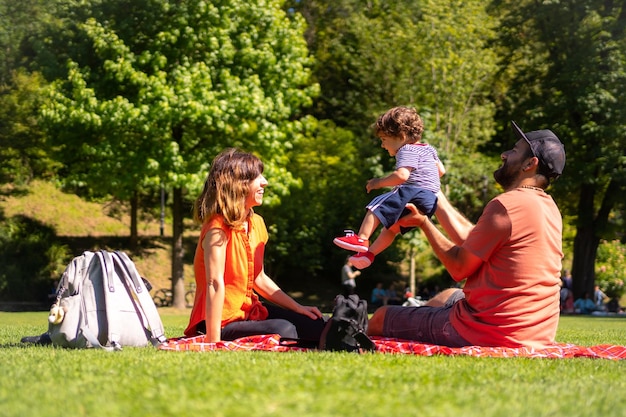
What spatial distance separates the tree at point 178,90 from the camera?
26.3 m

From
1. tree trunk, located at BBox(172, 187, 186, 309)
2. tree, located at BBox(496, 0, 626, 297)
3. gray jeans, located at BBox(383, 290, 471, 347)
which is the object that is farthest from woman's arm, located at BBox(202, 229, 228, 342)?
tree, located at BBox(496, 0, 626, 297)

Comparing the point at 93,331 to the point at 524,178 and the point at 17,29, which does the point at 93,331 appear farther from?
the point at 17,29

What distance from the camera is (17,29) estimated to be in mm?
33656

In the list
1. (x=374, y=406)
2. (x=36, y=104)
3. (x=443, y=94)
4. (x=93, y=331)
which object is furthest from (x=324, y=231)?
(x=374, y=406)

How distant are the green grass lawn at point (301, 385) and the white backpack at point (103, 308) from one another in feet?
2.12

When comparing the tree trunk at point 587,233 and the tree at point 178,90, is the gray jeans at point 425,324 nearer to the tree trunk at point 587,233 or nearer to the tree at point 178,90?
the tree at point 178,90

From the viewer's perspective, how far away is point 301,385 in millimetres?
4777

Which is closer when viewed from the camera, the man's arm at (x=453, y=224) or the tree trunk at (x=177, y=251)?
the man's arm at (x=453, y=224)

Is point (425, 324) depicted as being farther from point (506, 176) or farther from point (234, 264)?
point (234, 264)

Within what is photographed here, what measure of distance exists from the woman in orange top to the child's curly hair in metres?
1.57

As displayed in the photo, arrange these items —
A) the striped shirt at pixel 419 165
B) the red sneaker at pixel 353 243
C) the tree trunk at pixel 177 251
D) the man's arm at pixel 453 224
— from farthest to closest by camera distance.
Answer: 1. the tree trunk at pixel 177 251
2. the striped shirt at pixel 419 165
3. the red sneaker at pixel 353 243
4. the man's arm at pixel 453 224

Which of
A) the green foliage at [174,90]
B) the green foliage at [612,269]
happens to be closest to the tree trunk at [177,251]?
the green foliage at [174,90]

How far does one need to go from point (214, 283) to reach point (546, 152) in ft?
9.08

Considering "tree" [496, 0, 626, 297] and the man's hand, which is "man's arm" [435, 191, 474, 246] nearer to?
the man's hand
